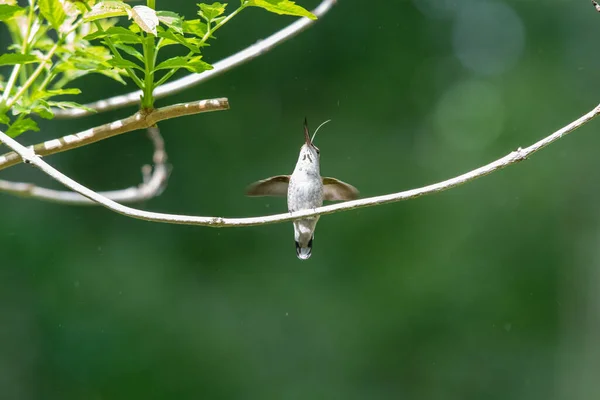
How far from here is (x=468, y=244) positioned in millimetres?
11008

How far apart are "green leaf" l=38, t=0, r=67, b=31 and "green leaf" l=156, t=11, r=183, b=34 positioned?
0.80ft

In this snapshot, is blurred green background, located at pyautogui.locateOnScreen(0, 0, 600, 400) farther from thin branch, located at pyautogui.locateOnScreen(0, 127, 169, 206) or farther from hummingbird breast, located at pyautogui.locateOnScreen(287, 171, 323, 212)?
hummingbird breast, located at pyautogui.locateOnScreen(287, 171, 323, 212)

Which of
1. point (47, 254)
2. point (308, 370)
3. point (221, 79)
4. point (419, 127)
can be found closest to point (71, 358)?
point (47, 254)

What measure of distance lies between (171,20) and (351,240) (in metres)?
9.12

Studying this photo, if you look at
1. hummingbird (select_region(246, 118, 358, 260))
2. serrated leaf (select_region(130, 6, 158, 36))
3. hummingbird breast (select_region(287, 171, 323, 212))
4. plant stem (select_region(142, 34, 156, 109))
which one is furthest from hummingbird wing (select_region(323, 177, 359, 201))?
serrated leaf (select_region(130, 6, 158, 36))

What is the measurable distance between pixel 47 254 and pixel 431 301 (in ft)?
16.8

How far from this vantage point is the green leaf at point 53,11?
1.36 meters

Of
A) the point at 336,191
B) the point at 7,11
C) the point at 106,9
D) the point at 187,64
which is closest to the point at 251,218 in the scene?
the point at 187,64

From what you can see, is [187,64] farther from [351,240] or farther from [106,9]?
[351,240]

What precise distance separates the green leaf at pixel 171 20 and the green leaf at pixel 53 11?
0.80ft

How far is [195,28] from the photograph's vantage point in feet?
4.28

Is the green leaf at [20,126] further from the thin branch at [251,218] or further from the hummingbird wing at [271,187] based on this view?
the hummingbird wing at [271,187]

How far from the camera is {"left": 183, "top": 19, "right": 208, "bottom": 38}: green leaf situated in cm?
129

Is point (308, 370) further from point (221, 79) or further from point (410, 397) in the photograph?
point (221, 79)
